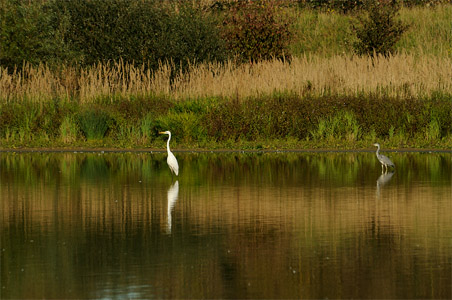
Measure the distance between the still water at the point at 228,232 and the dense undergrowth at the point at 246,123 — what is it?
7.10 metres

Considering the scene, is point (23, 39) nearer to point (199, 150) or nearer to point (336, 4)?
point (199, 150)

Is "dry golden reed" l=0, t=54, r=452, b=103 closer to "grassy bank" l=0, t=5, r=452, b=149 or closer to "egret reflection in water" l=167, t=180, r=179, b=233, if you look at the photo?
"grassy bank" l=0, t=5, r=452, b=149

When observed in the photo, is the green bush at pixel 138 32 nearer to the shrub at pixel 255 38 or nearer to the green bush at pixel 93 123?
the shrub at pixel 255 38

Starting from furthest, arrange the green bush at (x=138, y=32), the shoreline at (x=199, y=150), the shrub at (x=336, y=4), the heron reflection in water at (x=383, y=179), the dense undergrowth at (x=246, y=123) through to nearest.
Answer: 1. the shrub at (x=336, y=4)
2. the green bush at (x=138, y=32)
3. the dense undergrowth at (x=246, y=123)
4. the shoreline at (x=199, y=150)
5. the heron reflection in water at (x=383, y=179)

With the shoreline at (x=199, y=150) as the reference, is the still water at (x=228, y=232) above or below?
below

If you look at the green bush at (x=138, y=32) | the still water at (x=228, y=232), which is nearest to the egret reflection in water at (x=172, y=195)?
the still water at (x=228, y=232)

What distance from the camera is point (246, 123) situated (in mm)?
29781

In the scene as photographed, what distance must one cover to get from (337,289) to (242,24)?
39.8 meters

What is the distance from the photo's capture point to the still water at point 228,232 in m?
9.59

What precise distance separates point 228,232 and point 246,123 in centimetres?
1709

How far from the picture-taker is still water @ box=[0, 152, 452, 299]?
959 cm

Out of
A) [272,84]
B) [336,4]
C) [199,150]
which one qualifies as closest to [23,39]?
[272,84]

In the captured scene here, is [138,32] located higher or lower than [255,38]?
higher

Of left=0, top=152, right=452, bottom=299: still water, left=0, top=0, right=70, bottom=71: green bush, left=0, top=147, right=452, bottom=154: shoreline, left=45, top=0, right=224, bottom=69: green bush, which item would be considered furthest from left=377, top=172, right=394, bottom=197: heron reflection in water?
left=0, top=0, right=70, bottom=71: green bush
